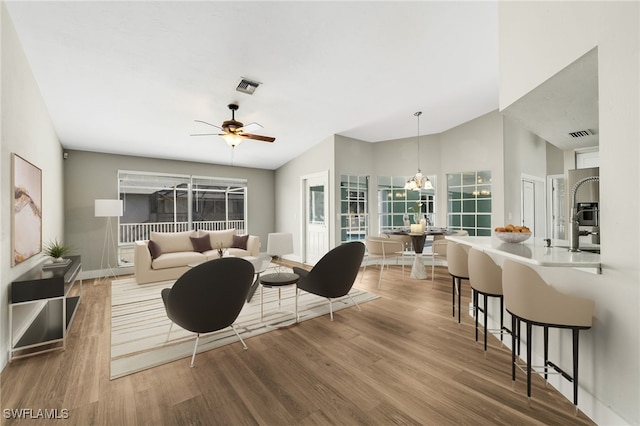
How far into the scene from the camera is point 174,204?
21.4ft

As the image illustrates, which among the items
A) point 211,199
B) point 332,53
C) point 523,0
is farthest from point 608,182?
point 211,199

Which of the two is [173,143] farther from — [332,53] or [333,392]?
[333,392]

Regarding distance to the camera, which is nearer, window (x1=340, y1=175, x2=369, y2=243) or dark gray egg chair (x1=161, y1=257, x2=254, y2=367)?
dark gray egg chair (x1=161, y1=257, x2=254, y2=367)

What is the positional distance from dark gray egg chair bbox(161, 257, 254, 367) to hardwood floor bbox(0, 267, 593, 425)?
358mm

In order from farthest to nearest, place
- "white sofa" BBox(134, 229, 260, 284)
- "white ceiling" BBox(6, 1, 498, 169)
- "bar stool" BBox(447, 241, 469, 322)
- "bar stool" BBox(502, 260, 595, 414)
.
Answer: "white sofa" BBox(134, 229, 260, 284), "bar stool" BBox(447, 241, 469, 322), "white ceiling" BBox(6, 1, 498, 169), "bar stool" BBox(502, 260, 595, 414)

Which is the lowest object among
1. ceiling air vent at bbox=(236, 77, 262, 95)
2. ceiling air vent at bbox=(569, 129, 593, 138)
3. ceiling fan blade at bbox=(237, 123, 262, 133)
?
ceiling air vent at bbox=(569, 129, 593, 138)

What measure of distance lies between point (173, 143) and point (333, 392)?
5326mm

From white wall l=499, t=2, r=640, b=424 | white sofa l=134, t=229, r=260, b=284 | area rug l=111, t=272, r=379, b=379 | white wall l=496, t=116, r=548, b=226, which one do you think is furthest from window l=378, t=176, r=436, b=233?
white wall l=499, t=2, r=640, b=424

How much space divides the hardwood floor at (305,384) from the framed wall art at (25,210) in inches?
39.7

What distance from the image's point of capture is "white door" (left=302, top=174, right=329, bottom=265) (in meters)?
A: 6.10

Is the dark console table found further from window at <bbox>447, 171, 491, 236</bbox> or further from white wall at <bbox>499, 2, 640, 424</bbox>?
window at <bbox>447, 171, 491, 236</bbox>

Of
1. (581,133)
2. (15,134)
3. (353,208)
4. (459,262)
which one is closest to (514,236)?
(459,262)

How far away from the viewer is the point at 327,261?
3082mm

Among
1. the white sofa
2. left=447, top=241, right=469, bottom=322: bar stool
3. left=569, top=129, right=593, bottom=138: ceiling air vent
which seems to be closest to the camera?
left=447, top=241, right=469, bottom=322: bar stool
